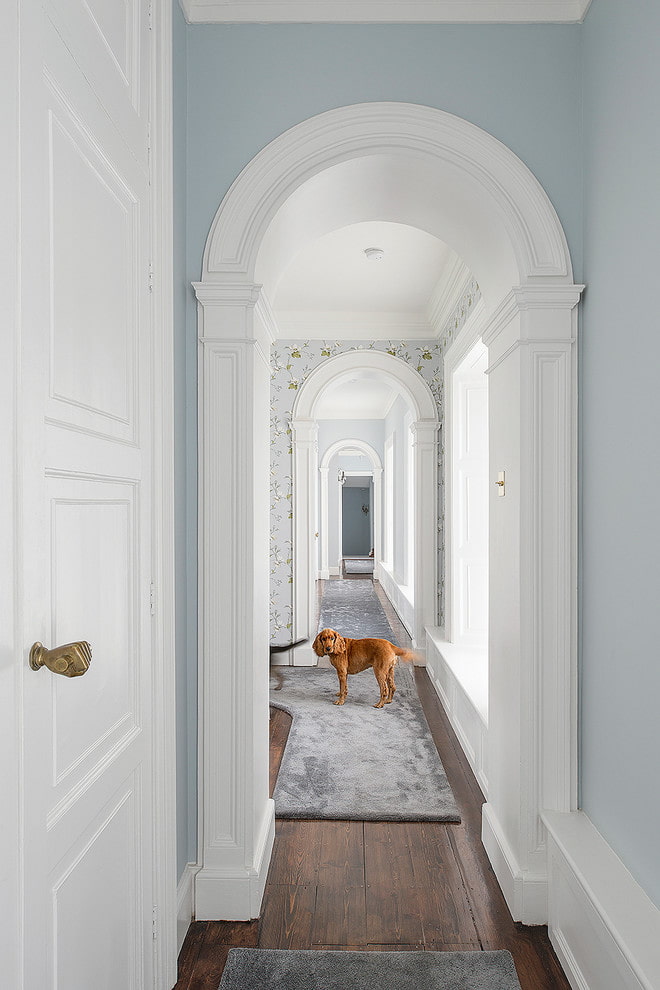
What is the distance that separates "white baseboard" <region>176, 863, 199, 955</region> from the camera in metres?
2.03

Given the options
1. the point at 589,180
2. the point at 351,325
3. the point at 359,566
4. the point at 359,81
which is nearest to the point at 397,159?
the point at 359,81

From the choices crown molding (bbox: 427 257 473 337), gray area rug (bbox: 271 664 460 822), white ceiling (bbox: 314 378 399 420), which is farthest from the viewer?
white ceiling (bbox: 314 378 399 420)

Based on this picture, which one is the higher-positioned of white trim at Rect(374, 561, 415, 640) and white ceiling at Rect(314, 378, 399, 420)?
white ceiling at Rect(314, 378, 399, 420)

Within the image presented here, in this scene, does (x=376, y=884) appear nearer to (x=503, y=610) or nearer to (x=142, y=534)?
(x=503, y=610)

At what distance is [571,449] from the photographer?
2184mm

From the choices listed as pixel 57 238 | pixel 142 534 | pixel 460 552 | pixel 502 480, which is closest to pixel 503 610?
pixel 502 480

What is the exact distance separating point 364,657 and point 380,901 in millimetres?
Answer: 2292

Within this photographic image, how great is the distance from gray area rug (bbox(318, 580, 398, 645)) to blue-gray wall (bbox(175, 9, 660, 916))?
5119mm

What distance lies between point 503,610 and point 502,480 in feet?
1.51

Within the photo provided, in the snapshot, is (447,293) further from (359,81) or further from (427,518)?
(359,81)

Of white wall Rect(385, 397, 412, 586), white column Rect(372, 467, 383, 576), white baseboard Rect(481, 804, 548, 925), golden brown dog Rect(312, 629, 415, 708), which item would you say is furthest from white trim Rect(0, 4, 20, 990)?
white column Rect(372, 467, 383, 576)

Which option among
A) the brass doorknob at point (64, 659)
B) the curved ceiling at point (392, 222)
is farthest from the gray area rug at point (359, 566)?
the brass doorknob at point (64, 659)

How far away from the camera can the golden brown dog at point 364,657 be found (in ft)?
14.8

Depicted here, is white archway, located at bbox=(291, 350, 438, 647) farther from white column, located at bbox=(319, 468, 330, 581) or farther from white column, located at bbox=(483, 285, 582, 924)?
white column, located at bbox=(319, 468, 330, 581)
